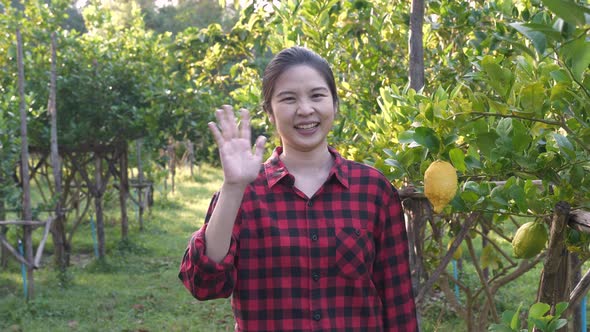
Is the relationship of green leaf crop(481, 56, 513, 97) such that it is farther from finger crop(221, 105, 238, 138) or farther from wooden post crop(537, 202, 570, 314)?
finger crop(221, 105, 238, 138)

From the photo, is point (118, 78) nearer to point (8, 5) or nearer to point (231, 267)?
point (8, 5)

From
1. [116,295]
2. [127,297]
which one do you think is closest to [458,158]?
[127,297]

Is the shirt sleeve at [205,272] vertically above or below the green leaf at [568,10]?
below

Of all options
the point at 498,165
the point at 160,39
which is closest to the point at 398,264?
the point at 498,165

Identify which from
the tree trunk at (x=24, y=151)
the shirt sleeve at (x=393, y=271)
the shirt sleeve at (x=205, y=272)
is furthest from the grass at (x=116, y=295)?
the shirt sleeve at (x=205, y=272)

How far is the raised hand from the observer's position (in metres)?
1.32

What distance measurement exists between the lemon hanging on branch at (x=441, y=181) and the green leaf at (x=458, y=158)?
0.02m

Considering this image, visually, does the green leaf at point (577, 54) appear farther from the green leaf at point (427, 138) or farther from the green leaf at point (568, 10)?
the green leaf at point (427, 138)

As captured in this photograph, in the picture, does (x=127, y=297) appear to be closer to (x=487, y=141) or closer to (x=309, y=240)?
(x=309, y=240)

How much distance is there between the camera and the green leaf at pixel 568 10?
701 millimetres

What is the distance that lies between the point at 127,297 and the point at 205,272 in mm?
5133

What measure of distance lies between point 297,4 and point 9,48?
4.49m

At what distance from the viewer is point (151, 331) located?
5.32 metres

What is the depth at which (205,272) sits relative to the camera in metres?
1.42
